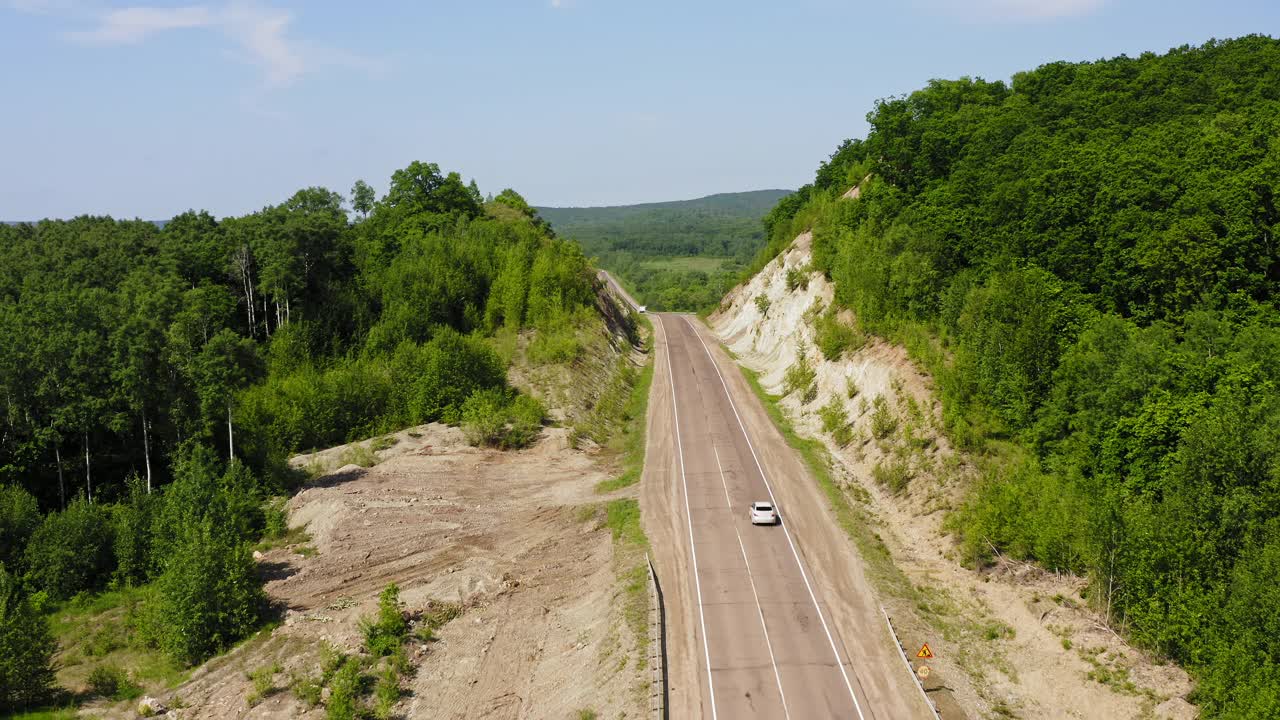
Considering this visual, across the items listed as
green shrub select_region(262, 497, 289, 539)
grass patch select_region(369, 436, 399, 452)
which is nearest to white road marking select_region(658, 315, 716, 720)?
grass patch select_region(369, 436, 399, 452)

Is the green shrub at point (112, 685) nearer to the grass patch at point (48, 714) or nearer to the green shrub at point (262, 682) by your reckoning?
the grass patch at point (48, 714)

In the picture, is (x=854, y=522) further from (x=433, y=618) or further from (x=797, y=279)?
(x=797, y=279)

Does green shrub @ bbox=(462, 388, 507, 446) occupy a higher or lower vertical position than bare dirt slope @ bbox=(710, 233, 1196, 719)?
higher

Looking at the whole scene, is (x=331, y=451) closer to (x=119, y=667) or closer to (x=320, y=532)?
(x=320, y=532)

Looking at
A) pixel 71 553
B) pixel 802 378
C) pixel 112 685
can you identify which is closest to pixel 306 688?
pixel 112 685

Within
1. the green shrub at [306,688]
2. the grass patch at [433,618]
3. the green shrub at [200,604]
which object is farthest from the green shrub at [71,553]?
the grass patch at [433,618]

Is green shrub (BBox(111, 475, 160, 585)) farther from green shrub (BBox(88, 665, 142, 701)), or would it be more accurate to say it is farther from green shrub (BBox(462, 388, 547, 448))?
green shrub (BBox(462, 388, 547, 448))

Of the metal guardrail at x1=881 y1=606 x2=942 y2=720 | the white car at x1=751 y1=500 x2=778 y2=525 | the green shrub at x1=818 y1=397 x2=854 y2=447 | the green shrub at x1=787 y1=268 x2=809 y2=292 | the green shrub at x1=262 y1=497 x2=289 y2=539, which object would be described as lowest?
the metal guardrail at x1=881 y1=606 x2=942 y2=720
